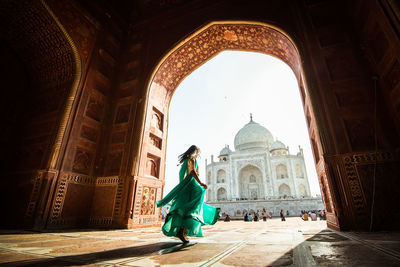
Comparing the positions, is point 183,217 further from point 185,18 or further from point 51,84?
point 185,18

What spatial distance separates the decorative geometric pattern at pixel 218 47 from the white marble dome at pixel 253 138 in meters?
23.8

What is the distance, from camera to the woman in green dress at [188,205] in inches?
94.4

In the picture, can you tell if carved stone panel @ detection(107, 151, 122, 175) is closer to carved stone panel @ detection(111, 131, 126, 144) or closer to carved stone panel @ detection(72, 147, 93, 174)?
carved stone panel @ detection(111, 131, 126, 144)

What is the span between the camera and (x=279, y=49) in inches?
256

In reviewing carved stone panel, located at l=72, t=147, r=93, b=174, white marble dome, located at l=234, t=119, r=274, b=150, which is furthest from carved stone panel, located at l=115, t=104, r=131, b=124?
white marble dome, located at l=234, t=119, r=274, b=150

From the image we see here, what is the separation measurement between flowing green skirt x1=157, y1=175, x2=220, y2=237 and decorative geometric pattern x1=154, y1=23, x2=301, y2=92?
519 centimetres

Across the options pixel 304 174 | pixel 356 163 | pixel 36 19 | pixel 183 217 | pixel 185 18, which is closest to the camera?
pixel 183 217

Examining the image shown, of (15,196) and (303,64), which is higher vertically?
(303,64)

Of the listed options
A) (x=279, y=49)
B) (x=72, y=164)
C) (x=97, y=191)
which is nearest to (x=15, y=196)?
(x=72, y=164)

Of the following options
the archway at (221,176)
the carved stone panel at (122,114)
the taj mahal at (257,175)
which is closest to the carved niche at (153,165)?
the carved stone panel at (122,114)

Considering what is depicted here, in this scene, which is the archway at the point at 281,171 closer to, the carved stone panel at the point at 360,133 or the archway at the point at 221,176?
the archway at the point at 221,176

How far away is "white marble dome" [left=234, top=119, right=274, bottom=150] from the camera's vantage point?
30.0 meters

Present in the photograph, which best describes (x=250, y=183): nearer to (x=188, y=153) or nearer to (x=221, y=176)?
(x=221, y=176)

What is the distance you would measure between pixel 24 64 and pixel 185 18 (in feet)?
18.4
